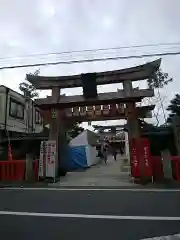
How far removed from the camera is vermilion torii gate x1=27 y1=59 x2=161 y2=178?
1634 cm

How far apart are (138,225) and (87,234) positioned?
1.28 m

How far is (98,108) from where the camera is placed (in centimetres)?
1736

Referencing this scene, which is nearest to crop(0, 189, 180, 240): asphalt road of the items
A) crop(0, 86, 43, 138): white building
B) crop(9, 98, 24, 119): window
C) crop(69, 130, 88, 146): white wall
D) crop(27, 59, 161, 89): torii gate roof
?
crop(27, 59, 161, 89): torii gate roof

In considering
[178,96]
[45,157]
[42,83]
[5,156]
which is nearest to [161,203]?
[45,157]

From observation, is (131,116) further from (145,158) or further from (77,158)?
(77,158)

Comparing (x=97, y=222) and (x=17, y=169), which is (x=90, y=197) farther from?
(x=17, y=169)

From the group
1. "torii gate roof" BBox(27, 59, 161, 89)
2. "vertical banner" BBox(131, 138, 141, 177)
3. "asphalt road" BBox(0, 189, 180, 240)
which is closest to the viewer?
"asphalt road" BBox(0, 189, 180, 240)

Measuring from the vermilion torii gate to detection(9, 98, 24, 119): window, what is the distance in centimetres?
469

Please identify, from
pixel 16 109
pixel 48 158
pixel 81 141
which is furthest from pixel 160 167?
pixel 16 109

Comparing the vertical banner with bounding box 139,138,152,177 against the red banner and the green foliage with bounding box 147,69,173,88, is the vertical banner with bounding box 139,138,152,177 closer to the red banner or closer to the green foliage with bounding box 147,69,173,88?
the red banner

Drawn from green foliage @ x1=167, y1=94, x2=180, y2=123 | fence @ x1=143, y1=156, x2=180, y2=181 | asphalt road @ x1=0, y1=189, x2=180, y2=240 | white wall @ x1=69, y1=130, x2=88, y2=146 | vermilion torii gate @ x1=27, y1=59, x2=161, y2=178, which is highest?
green foliage @ x1=167, y1=94, x2=180, y2=123

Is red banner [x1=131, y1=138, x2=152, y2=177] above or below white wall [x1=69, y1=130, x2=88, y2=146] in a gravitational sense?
below

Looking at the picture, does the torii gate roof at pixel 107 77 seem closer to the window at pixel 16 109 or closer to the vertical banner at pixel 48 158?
the vertical banner at pixel 48 158

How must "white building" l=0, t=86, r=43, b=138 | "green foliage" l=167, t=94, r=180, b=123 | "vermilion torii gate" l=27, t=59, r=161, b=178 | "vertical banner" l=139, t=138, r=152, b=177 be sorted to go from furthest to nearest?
"green foliage" l=167, t=94, r=180, b=123 < "white building" l=0, t=86, r=43, b=138 < "vermilion torii gate" l=27, t=59, r=161, b=178 < "vertical banner" l=139, t=138, r=152, b=177
